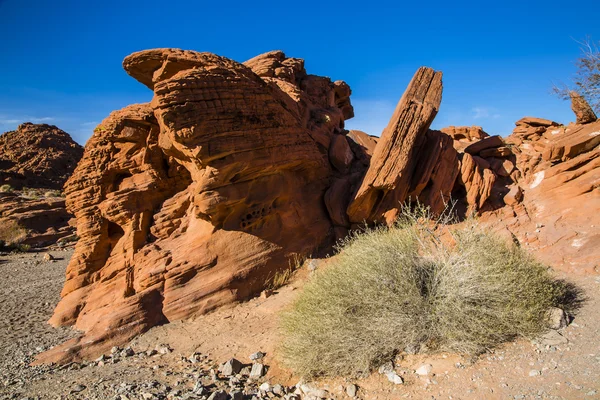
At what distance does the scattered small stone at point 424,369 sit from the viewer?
17.7 feet

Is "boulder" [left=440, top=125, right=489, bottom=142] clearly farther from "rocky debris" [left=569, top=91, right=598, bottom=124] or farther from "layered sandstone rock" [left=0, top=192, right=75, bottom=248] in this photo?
"layered sandstone rock" [left=0, top=192, right=75, bottom=248]

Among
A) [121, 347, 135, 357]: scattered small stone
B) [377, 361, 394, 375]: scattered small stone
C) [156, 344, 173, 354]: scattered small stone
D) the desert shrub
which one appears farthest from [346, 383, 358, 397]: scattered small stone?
the desert shrub

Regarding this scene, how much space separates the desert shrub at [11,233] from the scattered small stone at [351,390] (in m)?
26.3

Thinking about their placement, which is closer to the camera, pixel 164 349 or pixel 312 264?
pixel 164 349

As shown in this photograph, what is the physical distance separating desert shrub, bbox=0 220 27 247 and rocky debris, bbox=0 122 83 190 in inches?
671

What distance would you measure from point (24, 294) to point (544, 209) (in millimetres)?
17214

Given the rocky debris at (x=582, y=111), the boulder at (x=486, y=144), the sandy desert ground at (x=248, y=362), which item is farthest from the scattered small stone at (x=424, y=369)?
the rocky debris at (x=582, y=111)

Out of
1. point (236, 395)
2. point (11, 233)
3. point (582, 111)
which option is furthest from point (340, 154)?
point (11, 233)

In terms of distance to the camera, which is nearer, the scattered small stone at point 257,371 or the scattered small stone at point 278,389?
the scattered small stone at point 278,389

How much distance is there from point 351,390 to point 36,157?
50.8m

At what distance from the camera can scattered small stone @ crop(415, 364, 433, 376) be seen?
5410 millimetres

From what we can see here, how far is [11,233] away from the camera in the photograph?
2448 cm

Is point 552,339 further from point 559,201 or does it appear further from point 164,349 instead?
point 164,349

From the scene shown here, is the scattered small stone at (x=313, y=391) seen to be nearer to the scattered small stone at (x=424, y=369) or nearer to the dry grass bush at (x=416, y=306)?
the dry grass bush at (x=416, y=306)
